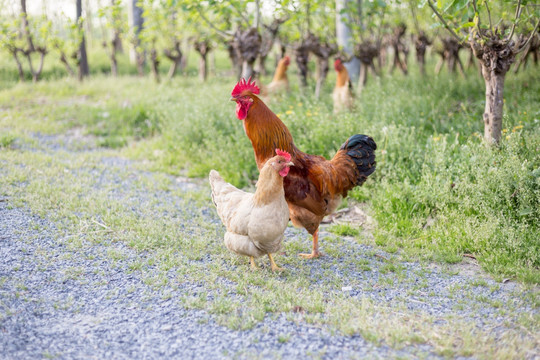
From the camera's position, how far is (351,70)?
1102 centimetres

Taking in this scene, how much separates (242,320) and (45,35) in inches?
528

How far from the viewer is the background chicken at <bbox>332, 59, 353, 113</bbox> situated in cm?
844

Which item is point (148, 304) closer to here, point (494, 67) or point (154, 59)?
point (494, 67)

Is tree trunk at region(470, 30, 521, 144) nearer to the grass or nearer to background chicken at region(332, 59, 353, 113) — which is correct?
the grass

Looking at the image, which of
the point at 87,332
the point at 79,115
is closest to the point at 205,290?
the point at 87,332

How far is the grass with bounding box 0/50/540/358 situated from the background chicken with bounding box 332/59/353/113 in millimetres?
313

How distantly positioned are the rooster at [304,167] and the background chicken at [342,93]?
3525 mm

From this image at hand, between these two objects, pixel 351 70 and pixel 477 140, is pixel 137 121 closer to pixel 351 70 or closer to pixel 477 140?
pixel 351 70

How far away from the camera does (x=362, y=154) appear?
4.98m

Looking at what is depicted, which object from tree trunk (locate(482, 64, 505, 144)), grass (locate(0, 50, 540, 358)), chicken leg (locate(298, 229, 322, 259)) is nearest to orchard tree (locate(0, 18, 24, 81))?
grass (locate(0, 50, 540, 358))

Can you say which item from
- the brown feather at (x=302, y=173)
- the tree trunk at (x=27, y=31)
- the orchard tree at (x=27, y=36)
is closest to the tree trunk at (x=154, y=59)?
the orchard tree at (x=27, y=36)

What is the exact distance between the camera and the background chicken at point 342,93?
8.44 meters

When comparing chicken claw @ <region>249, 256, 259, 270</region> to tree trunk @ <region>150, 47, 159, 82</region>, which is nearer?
chicken claw @ <region>249, 256, 259, 270</region>

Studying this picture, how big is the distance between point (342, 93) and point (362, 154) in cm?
396
